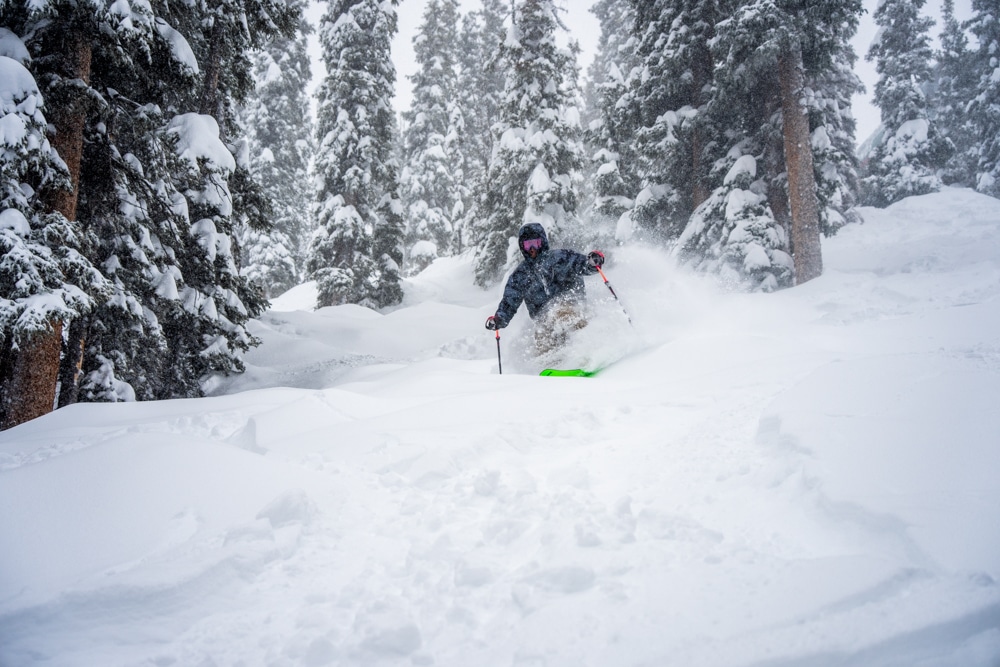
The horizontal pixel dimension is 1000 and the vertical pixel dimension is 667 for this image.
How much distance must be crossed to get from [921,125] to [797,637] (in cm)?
3343

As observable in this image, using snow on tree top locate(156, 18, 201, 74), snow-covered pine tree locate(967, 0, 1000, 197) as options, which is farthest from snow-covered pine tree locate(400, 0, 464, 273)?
snow-covered pine tree locate(967, 0, 1000, 197)

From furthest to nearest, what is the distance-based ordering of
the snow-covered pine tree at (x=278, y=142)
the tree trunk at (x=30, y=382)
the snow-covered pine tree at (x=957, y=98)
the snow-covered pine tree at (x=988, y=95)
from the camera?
the snow-covered pine tree at (x=957, y=98), the snow-covered pine tree at (x=988, y=95), the snow-covered pine tree at (x=278, y=142), the tree trunk at (x=30, y=382)

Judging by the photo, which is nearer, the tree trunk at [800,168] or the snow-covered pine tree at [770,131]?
the snow-covered pine tree at [770,131]

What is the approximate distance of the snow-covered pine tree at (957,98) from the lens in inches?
1204

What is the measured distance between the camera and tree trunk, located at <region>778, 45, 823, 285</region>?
1069cm

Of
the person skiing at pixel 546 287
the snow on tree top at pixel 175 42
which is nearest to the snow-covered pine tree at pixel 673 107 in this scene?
the person skiing at pixel 546 287

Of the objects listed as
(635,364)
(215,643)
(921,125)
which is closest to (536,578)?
(215,643)

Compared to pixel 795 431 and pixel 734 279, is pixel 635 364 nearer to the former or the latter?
pixel 795 431

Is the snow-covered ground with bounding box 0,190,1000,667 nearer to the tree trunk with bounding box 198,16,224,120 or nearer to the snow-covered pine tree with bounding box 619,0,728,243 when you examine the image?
the tree trunk with bounding box 198,16,224,120

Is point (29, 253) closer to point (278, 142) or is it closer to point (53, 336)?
point (53, 336)

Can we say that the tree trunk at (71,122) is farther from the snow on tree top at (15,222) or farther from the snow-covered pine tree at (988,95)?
the snow-covered pine tree at (988,95)

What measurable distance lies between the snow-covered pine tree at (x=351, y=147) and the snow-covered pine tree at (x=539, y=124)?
17.7ft

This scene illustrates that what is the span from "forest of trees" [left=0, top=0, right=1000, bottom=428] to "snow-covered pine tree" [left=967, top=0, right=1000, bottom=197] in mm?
161

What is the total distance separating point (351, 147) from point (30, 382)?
1519 centimetres
